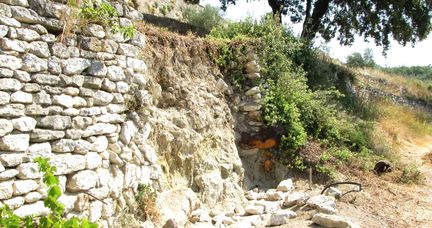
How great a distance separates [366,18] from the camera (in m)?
16.1

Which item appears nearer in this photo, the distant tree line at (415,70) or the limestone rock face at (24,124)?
the limestone rock face at (24,124)

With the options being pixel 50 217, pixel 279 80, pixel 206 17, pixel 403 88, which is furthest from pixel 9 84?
pixel 403 88

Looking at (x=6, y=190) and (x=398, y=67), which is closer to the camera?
(x=6, y=190)

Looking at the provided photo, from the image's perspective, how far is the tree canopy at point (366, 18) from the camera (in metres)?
15.4

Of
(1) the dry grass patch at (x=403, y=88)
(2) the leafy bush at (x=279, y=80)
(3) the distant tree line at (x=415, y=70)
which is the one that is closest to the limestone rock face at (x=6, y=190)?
(2) the leafy bush at (x=279, y=80)

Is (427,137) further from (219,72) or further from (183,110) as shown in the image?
(183,110)

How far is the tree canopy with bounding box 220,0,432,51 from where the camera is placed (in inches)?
606

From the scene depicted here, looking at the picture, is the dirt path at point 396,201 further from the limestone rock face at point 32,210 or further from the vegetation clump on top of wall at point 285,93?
the limestone rock face at point 32,210

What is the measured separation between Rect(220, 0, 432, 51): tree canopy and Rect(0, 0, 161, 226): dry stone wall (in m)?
9.92

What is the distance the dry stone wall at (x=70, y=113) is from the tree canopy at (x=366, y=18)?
992 centimetres

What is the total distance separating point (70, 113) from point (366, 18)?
13746mm

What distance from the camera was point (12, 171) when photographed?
14.3 ft

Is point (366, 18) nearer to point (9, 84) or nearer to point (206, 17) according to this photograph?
point (206, 17)

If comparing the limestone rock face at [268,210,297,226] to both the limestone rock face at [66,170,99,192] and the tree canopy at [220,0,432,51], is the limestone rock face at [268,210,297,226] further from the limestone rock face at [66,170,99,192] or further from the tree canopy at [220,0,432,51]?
the tree canopy at [220,0,432,51]
